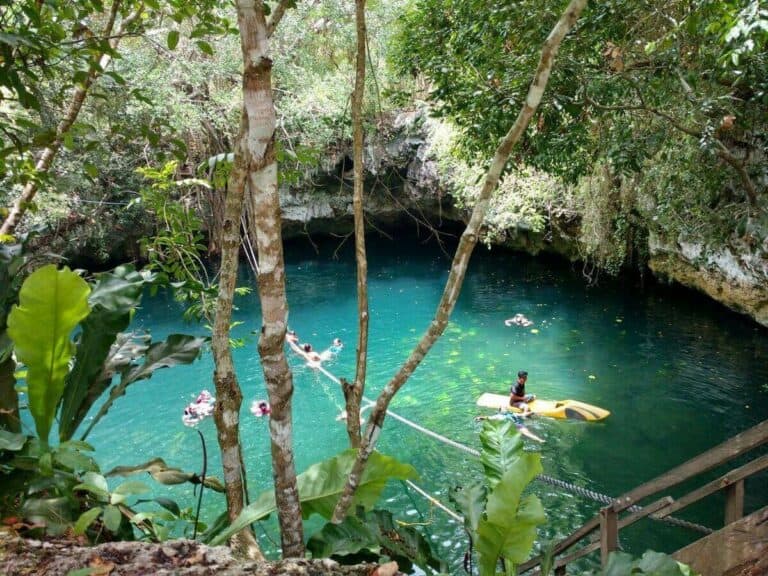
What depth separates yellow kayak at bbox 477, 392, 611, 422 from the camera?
655 centimetres

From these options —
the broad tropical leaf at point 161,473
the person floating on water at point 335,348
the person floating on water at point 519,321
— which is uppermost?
the broad tropical leaf at point 161,473

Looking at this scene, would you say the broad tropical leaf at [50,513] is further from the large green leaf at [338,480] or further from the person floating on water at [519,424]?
the person floating on water at [519,424]

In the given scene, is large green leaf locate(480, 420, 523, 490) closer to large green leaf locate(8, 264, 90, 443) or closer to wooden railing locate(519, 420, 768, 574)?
wooden railing locate(519, 420, 768, 574)

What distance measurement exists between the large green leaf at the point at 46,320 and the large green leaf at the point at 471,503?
1.46 meters

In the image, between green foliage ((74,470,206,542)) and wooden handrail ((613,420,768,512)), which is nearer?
green foliage ((74,470,206,542))

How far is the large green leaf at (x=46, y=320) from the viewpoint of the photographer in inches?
60.5

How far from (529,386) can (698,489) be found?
572 cm

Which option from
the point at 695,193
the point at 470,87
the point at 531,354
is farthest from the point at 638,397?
the point at 470,87

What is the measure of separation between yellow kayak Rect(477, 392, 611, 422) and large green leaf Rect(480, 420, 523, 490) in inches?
175

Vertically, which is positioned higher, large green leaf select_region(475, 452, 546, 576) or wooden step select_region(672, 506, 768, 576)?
large green leaf select_region(475, 452, 546, 576)

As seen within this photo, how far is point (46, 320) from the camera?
62.2 inches

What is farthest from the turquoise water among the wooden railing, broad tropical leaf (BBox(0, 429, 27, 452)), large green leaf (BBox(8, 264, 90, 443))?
broad tropical leaf (BBox(0, 429, 27, 452))

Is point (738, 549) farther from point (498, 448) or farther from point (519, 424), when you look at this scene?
point (519, 424)

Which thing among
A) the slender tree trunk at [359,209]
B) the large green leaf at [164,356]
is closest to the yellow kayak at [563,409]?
the slender tree trunk at [359,209]
